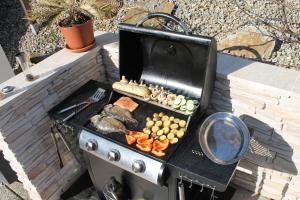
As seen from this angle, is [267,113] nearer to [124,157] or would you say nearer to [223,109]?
[223,109]

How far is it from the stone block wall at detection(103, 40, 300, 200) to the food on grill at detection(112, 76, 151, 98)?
0.61 meters

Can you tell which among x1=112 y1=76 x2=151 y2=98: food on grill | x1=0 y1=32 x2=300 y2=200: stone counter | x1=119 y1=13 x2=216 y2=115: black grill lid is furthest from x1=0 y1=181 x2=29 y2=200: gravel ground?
x1=119 y1=13 x2=216 y2=115: black grill lid

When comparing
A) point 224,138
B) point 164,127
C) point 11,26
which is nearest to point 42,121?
point 164,127

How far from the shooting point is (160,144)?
2.21 metres

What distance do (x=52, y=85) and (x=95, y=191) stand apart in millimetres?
1197

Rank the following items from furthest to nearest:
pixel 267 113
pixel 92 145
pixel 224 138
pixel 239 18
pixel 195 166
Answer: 1. pixel 239 18
2. pixel 267 113
3. pixel 92 145
4. pixel 224 138
5. pixel 195 166

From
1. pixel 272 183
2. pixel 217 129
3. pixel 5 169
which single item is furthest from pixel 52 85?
pixel 272 183

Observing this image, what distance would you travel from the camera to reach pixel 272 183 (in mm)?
2818

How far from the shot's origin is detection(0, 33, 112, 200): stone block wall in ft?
8.07

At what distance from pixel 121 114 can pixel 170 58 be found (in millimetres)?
621

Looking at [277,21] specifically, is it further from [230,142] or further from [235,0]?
[230,142]

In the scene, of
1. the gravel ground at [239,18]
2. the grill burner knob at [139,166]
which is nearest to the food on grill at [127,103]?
the grill burner knob at [139,166]

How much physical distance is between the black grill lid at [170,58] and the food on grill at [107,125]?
0.51 metres

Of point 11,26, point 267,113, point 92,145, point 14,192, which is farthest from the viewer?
point 11,26
